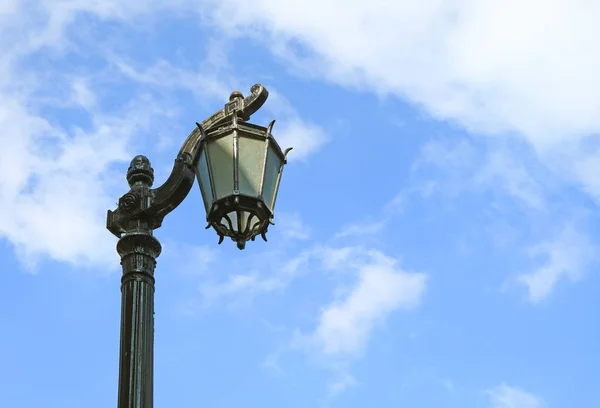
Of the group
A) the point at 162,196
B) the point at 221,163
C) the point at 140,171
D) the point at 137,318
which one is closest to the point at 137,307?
the point at 137,318

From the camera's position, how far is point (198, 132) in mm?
10141

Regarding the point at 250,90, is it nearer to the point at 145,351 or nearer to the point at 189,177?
the point at 189,177

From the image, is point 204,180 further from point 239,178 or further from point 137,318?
point 137,318

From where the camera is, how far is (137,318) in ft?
30.8

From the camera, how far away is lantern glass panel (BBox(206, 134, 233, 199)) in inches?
374

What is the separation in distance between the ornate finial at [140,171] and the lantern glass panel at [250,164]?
35.3 inches

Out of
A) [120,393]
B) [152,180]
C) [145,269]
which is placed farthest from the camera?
[152,180]

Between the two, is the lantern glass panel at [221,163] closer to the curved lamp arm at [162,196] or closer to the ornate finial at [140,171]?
the curved lamp arm at [162,196]

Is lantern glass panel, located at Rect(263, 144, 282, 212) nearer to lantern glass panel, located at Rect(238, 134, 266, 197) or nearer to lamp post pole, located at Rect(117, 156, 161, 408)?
lantern glass panel, located at Rect(238, 134, 266, 197)

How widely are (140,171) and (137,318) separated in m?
1.29

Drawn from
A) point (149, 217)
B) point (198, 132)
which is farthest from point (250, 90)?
point (149, 217)

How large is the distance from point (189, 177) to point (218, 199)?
20.2 inches

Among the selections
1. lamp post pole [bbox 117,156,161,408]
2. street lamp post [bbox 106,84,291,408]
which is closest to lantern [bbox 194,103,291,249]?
street lamp post [bbox 106,84,291,408]

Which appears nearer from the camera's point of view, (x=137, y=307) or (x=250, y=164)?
(x=137, y=307)
